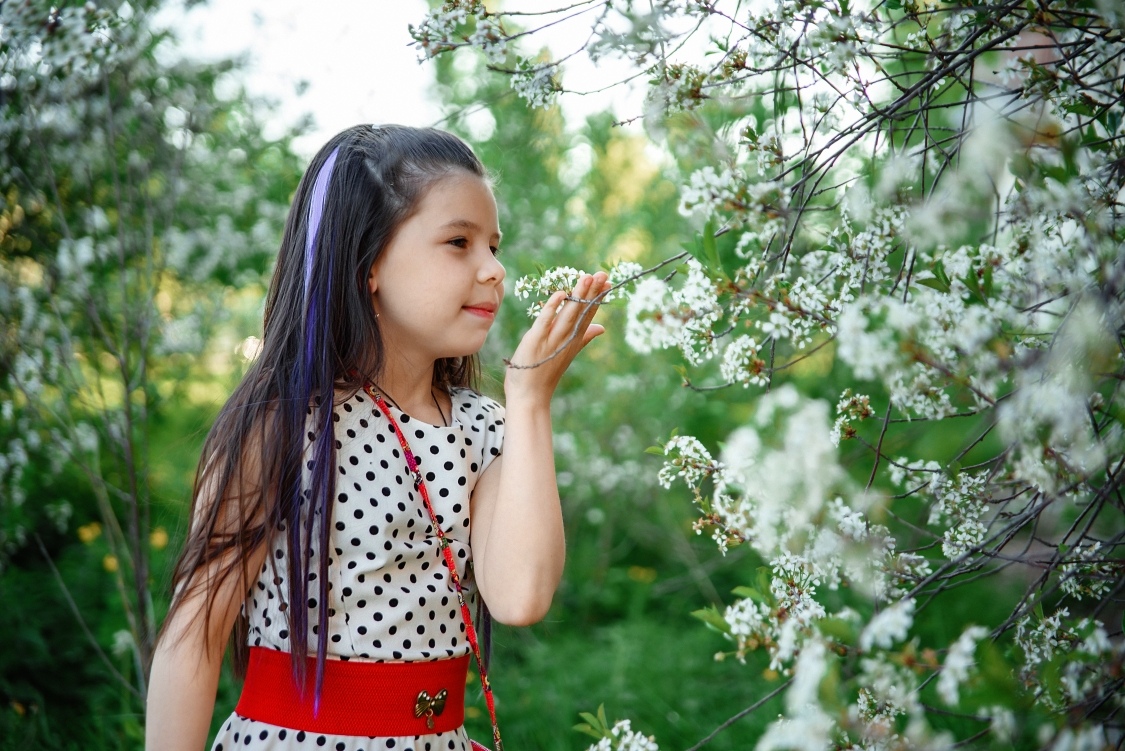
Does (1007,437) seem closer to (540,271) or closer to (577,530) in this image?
(540,271)

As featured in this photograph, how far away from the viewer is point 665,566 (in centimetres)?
491

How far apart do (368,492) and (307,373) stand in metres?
0.23

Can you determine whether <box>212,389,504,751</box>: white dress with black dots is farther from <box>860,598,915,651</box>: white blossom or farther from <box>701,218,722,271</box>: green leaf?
<box>860,598,915,651</box>: white blossom

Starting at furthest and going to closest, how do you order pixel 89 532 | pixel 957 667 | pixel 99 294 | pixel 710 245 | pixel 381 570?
pixel 89 532
pixel 99 294
pixel 381 570
pixel 710 245
pixel 957 667

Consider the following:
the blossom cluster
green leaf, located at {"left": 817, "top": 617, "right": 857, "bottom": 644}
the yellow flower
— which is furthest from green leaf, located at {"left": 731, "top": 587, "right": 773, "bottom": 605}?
the yellow flower

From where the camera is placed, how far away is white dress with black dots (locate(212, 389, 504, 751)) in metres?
1.49

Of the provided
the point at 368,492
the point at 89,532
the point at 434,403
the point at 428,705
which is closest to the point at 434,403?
the point at 434,403

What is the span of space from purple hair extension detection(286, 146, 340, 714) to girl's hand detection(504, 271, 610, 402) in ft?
1.06

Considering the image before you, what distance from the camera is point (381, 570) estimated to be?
5.02 feet

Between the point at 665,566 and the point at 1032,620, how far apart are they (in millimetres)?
3651

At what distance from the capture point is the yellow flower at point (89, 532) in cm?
392

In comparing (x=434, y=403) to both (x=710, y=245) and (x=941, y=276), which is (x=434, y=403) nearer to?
(x=710, y=245)

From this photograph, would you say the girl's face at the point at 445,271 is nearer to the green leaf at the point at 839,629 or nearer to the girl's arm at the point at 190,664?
the girl's arm at the point at 190,664

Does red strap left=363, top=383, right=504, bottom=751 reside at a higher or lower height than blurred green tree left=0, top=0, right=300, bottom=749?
lower
